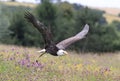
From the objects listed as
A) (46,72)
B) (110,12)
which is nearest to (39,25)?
(46,72)

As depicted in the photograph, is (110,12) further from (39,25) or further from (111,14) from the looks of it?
(39,25)

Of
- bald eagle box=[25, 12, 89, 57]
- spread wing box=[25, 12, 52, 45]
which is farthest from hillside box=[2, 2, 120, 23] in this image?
spread wing box=[25, 12, 52, 45]

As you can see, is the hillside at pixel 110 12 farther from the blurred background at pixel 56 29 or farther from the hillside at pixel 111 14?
the blurred background at pixel 56 29

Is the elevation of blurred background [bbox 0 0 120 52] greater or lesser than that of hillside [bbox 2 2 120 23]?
greater

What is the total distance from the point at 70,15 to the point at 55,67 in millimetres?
49399

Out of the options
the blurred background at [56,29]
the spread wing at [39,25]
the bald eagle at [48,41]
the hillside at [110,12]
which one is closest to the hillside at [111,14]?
the hillside at [110,12]

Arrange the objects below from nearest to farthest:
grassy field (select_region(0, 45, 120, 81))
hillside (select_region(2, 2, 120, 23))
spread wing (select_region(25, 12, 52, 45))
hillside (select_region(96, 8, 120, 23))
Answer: grassy field (select_region(0, 45, 120, 81)) < spread wing (select_region(25, 12, 52, 45)) < hillside (select_region(96, 8, 120, 23)) < hillside (select_region(2, 2, 120, 23))

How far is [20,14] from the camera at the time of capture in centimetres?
4662

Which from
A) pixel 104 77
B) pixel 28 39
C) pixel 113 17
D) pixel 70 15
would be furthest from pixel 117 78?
pixel 113 17

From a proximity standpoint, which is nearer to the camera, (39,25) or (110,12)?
(39,25)

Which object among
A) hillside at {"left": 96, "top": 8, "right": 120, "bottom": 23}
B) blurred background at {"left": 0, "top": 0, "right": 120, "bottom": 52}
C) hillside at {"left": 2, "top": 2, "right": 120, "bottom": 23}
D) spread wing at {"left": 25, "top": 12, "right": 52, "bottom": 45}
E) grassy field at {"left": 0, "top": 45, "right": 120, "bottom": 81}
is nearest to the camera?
grassy field at {"left": 0, "top": 45, "right": 120, "bottom": 81}

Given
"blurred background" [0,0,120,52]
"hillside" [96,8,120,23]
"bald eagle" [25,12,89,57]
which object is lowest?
"hillside" [96,8,120,23]

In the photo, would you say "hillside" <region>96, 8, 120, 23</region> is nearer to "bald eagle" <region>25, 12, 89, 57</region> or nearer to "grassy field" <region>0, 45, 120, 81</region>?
"bald eagle" <region>25, 12, 89, 57</region>

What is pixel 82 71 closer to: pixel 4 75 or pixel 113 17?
pixel 4 75
